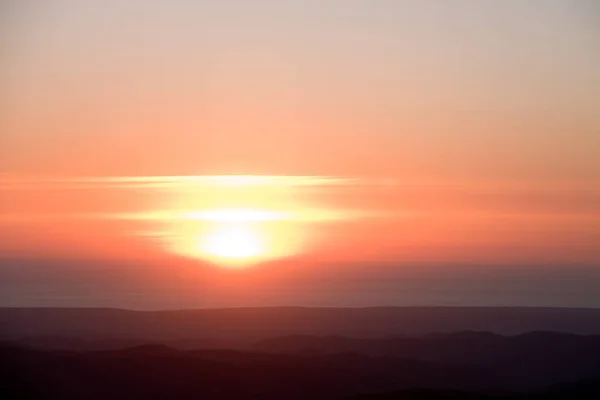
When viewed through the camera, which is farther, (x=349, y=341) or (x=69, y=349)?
(x=349, y=341)

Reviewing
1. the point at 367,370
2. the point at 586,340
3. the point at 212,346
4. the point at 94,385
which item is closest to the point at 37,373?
the point at 94,385

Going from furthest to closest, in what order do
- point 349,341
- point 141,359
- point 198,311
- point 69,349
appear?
point 198,311 → point 349,341 → point 69,349 → point 141,359

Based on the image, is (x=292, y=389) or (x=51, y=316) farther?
(x=51, y=316)

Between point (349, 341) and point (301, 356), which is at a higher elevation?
point (349, 341)

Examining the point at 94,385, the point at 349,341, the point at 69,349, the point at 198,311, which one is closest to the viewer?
the point at 94,385

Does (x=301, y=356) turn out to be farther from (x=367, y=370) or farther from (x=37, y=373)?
(x=37, y=373)

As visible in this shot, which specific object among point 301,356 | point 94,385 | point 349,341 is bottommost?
point 94,385

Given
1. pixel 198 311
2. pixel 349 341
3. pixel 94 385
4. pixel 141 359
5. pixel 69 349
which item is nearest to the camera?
pixel 94 385

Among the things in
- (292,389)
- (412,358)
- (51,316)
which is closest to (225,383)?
(292,389)

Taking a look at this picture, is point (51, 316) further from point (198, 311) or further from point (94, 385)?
point (94, 385)
